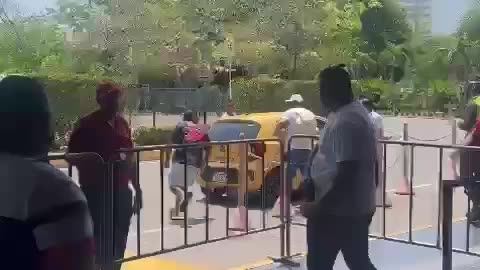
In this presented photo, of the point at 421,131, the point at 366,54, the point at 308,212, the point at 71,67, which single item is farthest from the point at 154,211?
the point at 421,131

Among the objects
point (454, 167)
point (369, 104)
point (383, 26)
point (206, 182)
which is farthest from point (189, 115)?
point (454, 167)

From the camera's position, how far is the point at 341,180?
3.51m

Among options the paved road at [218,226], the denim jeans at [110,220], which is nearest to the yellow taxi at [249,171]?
the paved road at [218,226]

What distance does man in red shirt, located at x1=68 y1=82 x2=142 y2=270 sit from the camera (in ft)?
14.5

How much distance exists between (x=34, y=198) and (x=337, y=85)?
2.06 metres

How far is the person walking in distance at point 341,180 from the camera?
11.5 ft

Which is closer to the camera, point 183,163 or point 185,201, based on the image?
point 185,201

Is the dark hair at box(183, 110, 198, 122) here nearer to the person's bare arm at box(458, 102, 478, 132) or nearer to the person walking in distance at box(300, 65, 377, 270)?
the person's bare arm at box(458, 102, 478, 132)

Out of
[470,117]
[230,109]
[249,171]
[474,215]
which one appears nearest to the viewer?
[474,215]

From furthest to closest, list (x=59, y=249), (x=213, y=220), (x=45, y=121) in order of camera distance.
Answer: (x=213, y=220) < (x=45, y=121) < (x=59, y=249)

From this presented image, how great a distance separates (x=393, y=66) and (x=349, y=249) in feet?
11.4

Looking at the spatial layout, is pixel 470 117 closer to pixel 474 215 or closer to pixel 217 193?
pixel 474 215

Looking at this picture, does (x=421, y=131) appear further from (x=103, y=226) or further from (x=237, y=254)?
(x=103, y=226)

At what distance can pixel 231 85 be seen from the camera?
39.2 feet
